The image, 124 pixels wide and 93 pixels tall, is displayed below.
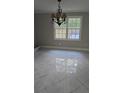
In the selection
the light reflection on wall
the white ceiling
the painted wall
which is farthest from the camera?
the painted wall

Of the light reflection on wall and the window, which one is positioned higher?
the window

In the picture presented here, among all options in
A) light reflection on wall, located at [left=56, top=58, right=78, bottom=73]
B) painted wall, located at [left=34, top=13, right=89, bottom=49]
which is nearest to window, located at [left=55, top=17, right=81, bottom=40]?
painted wall, located at [left=34, top=13, right=89, bottom=49]

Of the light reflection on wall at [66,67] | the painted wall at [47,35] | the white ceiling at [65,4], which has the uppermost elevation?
the white ceiling at [65,4]

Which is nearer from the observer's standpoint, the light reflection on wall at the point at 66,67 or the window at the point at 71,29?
the light reflection on wall at the point at 66,67

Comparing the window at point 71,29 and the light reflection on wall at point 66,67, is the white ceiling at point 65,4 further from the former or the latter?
the light reflection on wall at point 66,67

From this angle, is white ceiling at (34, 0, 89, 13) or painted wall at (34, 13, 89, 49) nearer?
white ceiling at (34, 0, 89, 13)

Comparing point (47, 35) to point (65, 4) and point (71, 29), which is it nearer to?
point (71, 29)

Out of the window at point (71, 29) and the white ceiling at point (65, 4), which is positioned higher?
the white ceiling at point (65, 4)

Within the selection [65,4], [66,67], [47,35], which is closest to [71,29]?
[47,35]

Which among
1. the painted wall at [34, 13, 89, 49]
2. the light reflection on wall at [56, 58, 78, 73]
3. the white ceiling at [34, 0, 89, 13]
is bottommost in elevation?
the light reflection on wall at [56, 58, 78, 73]

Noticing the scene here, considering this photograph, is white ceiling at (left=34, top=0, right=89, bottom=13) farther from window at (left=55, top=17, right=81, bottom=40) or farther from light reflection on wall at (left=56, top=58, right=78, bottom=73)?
light reflection on wall at (left=56, top=58, right=78, bottom=73)

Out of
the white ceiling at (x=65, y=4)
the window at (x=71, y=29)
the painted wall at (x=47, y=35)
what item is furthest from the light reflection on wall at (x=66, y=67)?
the window at (x=71, y=29)
